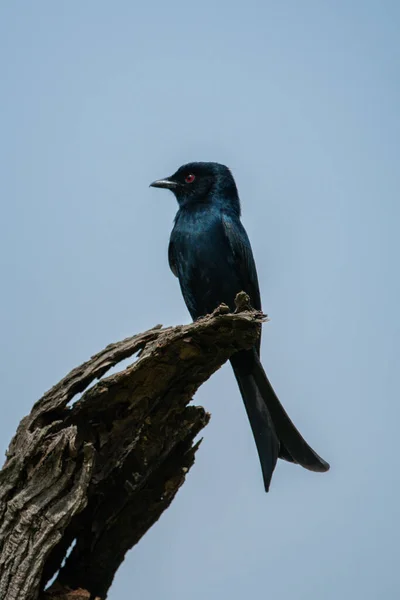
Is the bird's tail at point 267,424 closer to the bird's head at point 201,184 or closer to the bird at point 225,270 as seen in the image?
the bird at point 225,270

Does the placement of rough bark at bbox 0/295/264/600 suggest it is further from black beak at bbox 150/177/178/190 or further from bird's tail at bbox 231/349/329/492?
black beak at bbox 150/177/178/190

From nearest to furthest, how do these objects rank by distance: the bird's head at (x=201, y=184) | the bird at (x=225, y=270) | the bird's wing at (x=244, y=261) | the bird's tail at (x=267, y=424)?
the bird's tail at (x=267, y=424), the bird at (x=225, y=270), the bird's wing at (x=244, y=261), the bird's head at (x=201, y=184)

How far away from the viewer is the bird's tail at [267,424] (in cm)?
520

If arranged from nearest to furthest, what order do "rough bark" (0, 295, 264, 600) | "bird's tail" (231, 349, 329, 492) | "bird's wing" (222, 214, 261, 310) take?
"rough bark" (0, 295, 264, 600) → "bird's tail" (231, 349, 329, 492) → "bird's wing" (222, 214, 261, 310)

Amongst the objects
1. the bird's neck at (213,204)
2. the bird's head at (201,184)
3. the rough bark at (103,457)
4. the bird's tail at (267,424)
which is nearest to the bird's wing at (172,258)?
the bird's neck at (213,204)

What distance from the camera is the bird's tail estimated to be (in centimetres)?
520

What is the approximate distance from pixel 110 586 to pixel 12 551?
0.55 m

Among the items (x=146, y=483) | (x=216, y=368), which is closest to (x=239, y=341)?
(x=216, y=368)

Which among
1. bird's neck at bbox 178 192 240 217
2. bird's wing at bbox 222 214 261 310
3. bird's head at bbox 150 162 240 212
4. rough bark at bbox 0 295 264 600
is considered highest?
bird's head at bbox 150 162 240 212

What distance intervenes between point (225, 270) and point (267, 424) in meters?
1.26

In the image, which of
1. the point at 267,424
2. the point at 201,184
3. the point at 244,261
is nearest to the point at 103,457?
the point at 267,424

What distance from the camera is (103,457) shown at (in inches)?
153

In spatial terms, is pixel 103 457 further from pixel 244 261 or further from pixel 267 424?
pixel 244 261

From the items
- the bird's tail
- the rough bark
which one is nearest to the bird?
the bird's tail
